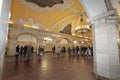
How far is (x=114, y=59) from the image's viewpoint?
3.07m

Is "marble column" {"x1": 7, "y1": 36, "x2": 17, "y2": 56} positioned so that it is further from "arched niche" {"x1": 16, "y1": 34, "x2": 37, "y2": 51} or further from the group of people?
"arched niche" {"x1": 16, "y1": 34, "x2": 37, "y2": 51}

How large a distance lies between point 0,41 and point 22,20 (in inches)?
480

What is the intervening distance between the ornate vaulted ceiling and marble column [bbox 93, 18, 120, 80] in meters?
10.0

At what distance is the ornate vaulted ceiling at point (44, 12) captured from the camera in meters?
11.5

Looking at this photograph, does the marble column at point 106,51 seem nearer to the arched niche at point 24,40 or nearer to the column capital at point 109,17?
the column capital at point 109,17

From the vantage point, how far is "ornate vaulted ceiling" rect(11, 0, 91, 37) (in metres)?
11.5

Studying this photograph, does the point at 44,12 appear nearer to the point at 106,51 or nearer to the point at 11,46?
the point at 11,46

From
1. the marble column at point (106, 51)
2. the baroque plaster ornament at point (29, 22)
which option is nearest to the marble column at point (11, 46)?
the baroque plaster ornament at point (29, 22)

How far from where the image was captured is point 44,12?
13.3 m

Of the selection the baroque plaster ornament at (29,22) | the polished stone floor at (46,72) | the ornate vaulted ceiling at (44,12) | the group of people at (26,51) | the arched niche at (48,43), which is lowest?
the polished stone floor at (46,72)

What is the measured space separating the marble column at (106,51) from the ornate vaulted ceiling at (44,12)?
10.0 m

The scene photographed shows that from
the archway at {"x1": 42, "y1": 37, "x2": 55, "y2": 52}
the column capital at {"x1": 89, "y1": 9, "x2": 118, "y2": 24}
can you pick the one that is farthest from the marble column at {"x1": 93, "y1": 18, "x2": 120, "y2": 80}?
the archway at {"x1": 42, "y1": 37, "x2": 55, "y2": 52}

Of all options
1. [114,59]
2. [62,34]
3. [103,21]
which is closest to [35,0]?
[62,34]

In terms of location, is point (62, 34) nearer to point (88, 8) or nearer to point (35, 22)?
point (35, 22)
